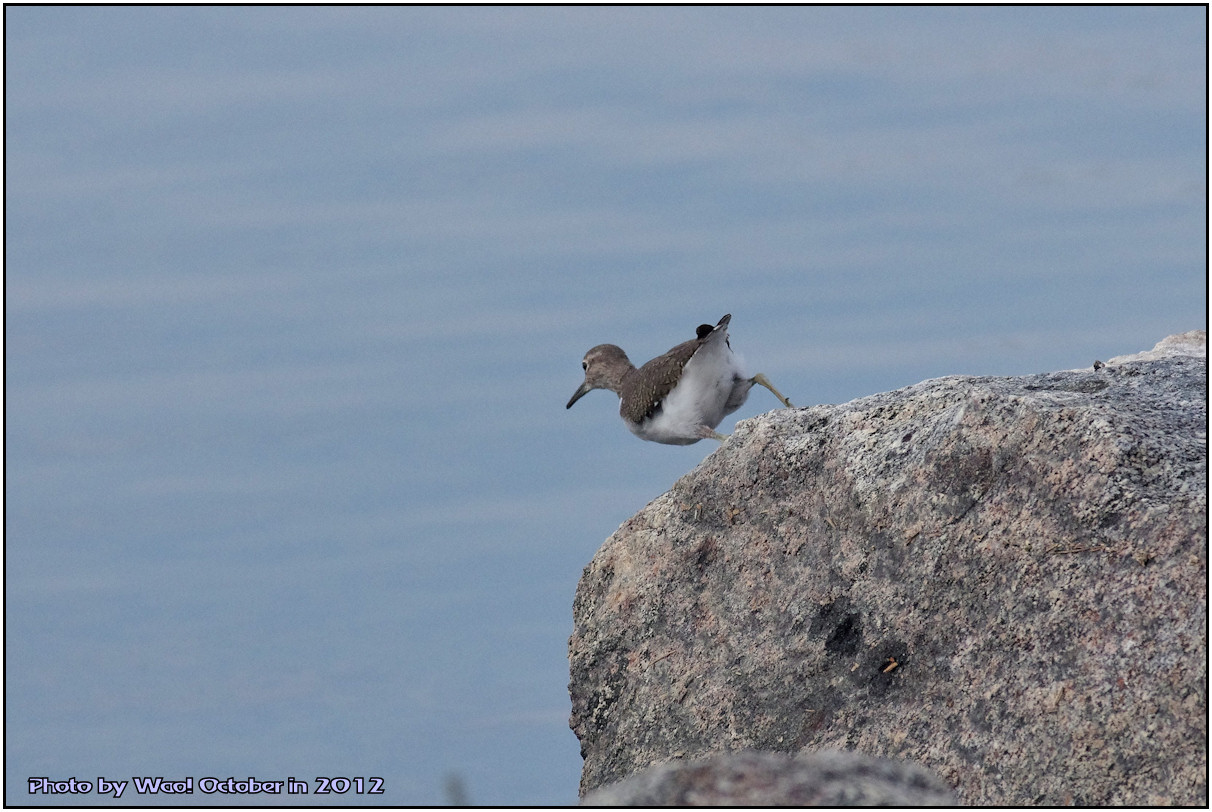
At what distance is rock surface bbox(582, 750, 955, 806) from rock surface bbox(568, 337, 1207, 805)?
249 centimetres

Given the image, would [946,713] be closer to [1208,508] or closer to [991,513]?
[991,513]

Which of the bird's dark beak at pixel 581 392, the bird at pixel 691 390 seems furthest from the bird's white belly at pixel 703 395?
the bird's dark beak at pixel 581 392

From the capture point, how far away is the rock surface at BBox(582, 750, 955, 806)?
349cm

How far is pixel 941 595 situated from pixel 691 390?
18.7 feet

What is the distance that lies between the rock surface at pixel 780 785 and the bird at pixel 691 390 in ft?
25.4

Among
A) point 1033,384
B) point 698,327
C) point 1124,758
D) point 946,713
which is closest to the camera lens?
point 1124,758

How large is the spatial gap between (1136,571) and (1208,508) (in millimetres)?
458

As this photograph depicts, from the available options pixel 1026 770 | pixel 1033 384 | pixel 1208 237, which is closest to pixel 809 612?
pixel 1026 770

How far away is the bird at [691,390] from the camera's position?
12008 millimetres

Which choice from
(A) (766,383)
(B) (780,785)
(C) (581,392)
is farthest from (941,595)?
(C) (581,392)

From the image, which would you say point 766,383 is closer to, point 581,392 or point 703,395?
point 703,395

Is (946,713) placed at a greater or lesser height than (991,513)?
lesser

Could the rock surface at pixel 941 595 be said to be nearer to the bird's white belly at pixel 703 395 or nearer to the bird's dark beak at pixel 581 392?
the bird's white belly at pixel 703 395

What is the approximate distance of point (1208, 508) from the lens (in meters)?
5.98
